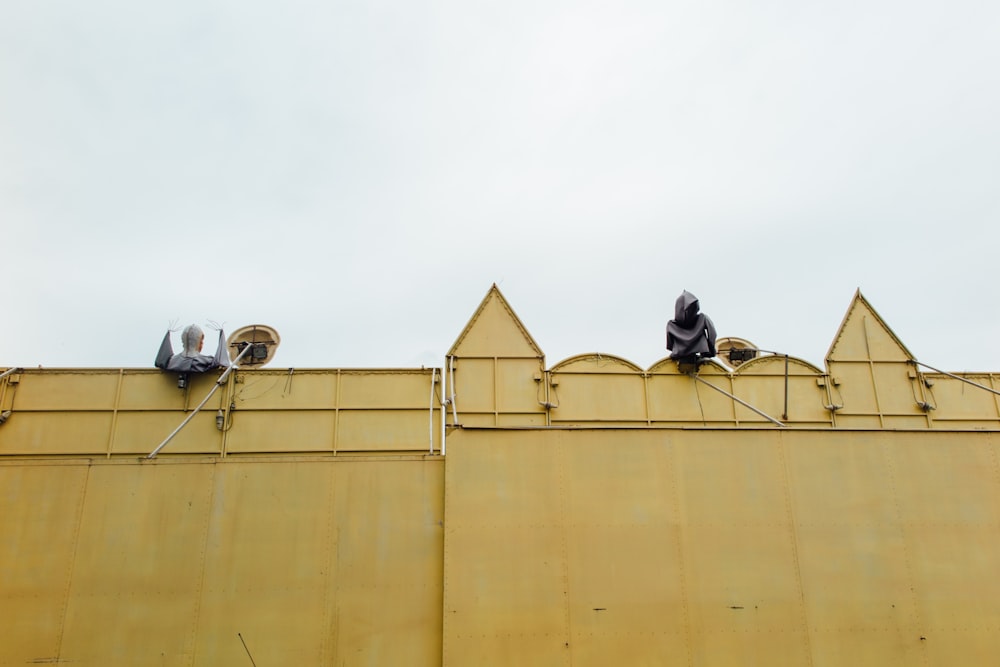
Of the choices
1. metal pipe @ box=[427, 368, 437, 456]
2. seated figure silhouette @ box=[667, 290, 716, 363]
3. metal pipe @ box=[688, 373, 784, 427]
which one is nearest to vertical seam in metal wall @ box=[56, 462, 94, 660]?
metal pipe @ box=[427, 368, 437, 456]

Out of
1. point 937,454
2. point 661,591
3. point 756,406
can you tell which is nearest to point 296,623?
point 661,591

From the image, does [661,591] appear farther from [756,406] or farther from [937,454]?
[937,454]

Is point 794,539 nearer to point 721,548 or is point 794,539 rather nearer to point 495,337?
point 721,548

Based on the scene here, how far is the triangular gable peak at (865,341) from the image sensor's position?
43.8 ft

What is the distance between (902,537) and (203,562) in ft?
38.2

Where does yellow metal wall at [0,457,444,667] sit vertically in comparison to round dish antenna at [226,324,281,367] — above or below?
below

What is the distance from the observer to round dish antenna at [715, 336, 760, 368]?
14.4 metres

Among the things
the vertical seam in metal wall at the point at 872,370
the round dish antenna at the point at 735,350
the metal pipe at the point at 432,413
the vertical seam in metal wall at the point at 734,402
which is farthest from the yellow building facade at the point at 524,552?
the round dish antenna at the point at 735,350

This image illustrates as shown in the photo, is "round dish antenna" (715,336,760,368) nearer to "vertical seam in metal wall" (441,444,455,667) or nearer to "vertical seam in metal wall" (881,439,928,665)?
"vertical seam in metal wall" (881,439,928,665)

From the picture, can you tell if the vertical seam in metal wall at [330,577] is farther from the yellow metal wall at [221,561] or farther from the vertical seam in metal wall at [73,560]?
the vertical seam in metal wall at [73,560]

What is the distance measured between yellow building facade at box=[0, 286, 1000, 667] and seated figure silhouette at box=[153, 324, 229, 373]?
1709mm

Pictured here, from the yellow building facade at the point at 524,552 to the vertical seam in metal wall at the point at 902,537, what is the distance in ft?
0.09

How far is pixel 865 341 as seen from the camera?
13.4 m

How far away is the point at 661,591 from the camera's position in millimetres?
10062
